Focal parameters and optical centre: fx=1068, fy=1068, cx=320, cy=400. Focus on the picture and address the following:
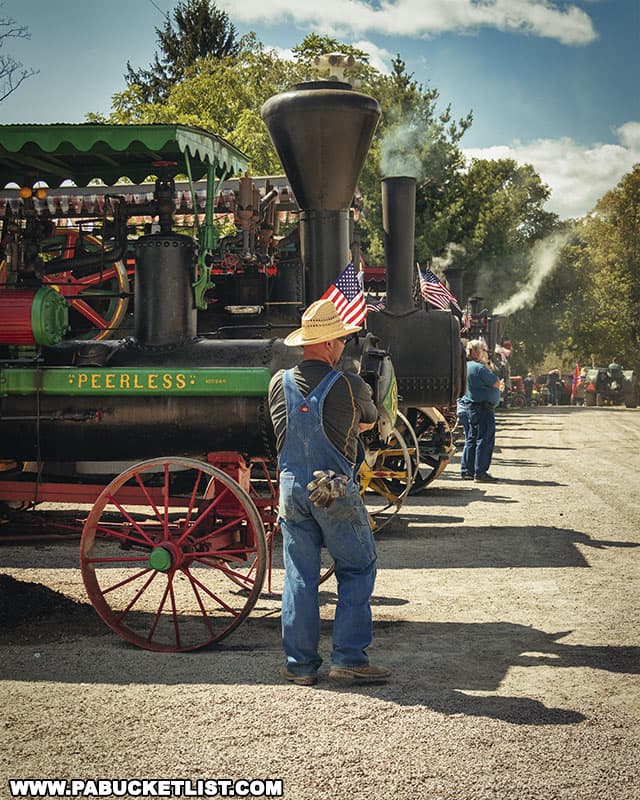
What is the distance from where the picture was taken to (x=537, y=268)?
161 ft

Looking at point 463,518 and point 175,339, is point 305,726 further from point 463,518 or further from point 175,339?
point 463,518

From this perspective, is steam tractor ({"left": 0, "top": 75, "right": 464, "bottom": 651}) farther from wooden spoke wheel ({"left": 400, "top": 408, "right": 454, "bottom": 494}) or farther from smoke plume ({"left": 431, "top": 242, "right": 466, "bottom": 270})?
smoke plume ({"left": 431, "top": 242, "right": 466, "bottom": 270})

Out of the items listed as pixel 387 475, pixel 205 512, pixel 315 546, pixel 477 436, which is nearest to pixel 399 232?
pixel 387 475

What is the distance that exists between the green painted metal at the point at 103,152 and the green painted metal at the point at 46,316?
821 mm

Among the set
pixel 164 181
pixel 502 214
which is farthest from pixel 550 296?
pixel 164 181

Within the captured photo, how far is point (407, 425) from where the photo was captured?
988 centimetres

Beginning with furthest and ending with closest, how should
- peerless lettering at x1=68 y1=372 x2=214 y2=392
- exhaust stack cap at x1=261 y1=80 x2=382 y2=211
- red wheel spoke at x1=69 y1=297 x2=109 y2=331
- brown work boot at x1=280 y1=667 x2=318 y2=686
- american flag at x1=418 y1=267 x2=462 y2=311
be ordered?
american flag at x1=418 y1=267 x2=462 y2=311
red wheel spoke at x1=69 y1=297 x2=109 y2=331
exhaust stack cap at x1=261 y1=80 x2=382 y2=211
peerless lettering at x1=68 y1=372 x2=214 y2=392
brown work boot at x1=280 y1=667 x2=318 y2=686

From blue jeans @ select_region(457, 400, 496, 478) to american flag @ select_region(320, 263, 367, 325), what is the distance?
757cm

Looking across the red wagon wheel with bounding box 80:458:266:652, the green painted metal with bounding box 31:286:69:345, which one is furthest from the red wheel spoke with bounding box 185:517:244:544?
the green painted metal with bounding box 31:286:69:345

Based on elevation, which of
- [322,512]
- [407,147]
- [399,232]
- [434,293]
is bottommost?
[322,512]

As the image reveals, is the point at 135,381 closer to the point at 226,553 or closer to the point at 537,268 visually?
the point at 226,553

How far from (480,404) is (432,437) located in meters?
2.00

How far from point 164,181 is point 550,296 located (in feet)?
156

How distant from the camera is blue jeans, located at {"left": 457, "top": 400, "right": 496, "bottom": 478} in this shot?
13.7 m
